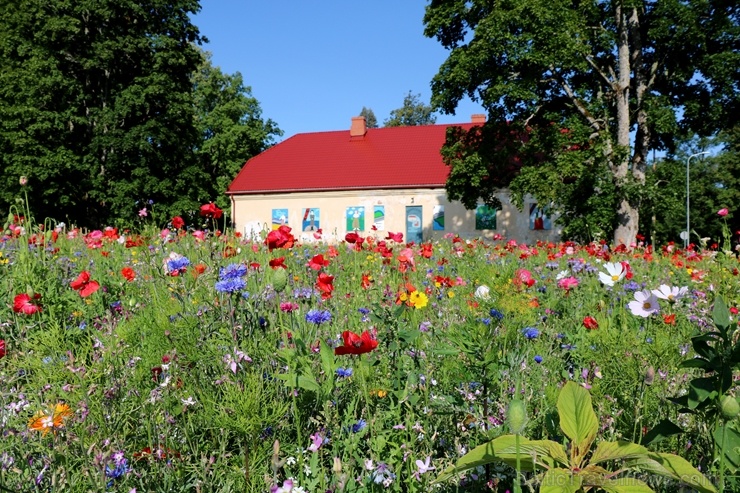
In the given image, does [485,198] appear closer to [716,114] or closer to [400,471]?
[716,114]

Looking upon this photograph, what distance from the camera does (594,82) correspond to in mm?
19766

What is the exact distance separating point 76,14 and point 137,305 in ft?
90.6

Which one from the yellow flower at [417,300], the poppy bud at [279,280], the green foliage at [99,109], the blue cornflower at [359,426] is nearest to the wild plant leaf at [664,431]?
the blue cornflower at [359,426]

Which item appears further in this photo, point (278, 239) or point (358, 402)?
point (278, 239)

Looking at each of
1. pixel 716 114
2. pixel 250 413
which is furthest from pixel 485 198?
pixel 250 413

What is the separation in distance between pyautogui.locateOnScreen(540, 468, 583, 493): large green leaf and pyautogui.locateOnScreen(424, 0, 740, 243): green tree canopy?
1732cm

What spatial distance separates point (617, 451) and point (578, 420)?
11 centimetres

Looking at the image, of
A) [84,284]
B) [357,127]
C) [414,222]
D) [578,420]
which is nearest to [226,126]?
[357,127]

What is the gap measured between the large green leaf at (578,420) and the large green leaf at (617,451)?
0.10ft

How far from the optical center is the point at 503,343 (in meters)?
2.65

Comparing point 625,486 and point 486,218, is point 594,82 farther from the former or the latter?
point 625,486

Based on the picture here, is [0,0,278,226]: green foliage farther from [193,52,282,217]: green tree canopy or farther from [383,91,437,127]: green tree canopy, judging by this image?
[383,91,437,127]: green tree canopy

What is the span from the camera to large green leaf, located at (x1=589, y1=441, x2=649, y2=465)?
4.32ft

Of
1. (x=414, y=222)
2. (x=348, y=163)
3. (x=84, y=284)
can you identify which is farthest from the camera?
(x=348, y=163)
